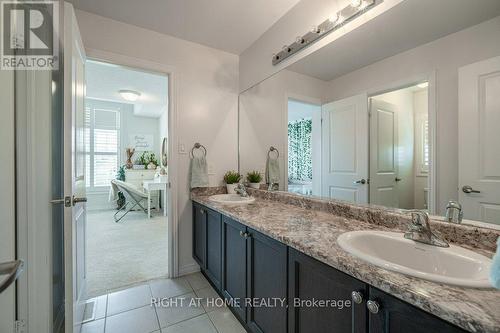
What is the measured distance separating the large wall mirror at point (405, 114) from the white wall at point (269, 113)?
22mm

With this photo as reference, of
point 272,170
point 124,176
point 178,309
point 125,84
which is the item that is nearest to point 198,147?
point 272,170

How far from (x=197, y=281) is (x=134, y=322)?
2.12 ft

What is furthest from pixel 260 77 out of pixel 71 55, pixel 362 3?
pixel 71 55

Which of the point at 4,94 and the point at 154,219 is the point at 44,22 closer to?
the point at 4,94

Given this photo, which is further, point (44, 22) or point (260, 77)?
point (260, 77)

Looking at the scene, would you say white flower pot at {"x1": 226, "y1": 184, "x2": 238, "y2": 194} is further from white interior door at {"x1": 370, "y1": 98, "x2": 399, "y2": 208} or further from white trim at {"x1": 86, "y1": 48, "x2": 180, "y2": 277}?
white interior door at {"x1": 370, "y1": 98, "x2": 399, "y2": 208}

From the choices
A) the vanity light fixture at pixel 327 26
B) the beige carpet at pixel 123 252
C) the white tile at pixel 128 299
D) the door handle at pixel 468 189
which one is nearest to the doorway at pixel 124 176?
the beige carpet at pixel 123 252

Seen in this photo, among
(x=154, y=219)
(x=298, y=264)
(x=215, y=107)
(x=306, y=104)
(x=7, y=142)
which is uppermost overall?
(x=215, y=107)

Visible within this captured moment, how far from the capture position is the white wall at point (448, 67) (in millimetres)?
896

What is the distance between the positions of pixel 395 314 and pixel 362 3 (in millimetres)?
1550

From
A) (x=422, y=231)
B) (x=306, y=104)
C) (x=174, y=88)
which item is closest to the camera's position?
(x=422, y=231)

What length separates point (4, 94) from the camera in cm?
94

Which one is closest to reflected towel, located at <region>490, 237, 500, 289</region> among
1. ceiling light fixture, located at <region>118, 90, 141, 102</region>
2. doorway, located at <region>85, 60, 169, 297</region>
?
doorway, located at <region>85, 60, 169, 297</region>

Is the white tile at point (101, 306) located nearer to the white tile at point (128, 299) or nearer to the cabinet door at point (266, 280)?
the white tile at point (128, 299)
